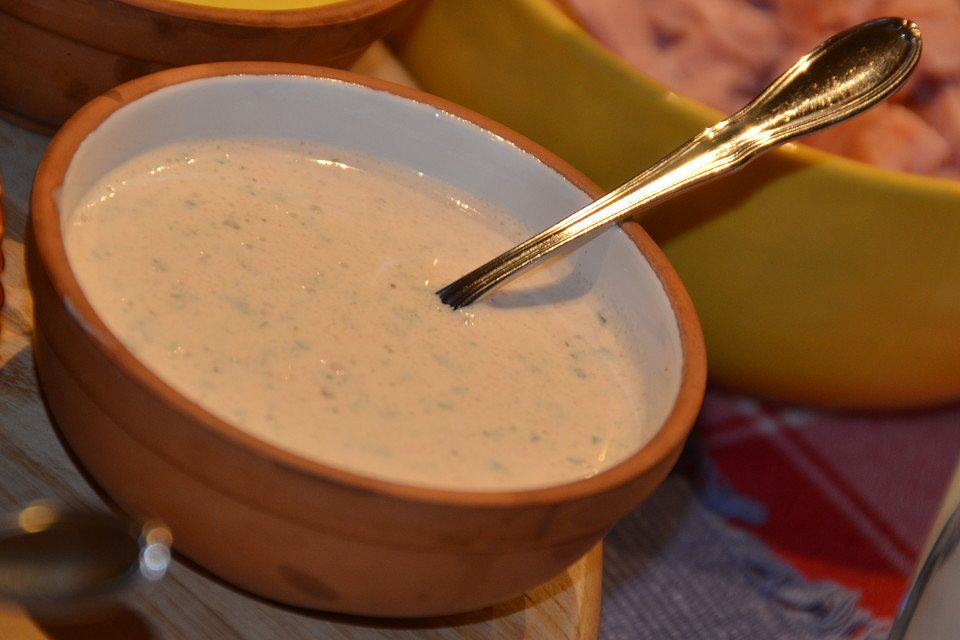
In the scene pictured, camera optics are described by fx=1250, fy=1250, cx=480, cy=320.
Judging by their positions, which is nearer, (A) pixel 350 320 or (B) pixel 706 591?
(A) pixel 350 320

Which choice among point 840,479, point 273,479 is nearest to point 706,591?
point 840,479

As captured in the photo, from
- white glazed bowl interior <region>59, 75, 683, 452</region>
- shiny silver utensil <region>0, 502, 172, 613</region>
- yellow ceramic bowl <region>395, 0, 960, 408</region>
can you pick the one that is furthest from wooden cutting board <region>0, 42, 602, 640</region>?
yellow ceramic bowl <region>395, 0, 960, 408</region>

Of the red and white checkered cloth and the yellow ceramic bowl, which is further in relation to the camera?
the red and white checkered cloth

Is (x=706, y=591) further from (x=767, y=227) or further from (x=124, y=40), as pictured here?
(x=124, y=40)

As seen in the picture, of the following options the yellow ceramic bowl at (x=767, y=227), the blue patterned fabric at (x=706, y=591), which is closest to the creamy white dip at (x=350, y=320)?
the yellow ceramic bowl at (x=767, y=227)

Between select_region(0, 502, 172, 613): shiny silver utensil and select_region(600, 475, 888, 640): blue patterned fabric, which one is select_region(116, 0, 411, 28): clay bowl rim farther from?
select_region(600, 475, 888, 640): blue patterned fabric

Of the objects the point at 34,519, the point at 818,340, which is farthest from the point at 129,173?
the point at 818,340

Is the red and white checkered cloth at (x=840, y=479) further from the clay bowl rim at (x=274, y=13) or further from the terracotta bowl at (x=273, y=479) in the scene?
the clay bowl rim at (x=274, y=13)
